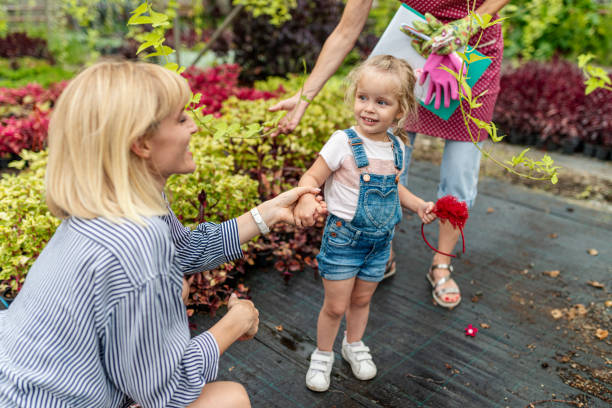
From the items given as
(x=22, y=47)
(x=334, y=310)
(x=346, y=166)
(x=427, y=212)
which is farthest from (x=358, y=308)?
(x=22, y=47)

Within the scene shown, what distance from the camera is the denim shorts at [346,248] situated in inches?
76.0

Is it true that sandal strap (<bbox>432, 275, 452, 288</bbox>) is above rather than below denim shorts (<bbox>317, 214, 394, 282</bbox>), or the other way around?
below

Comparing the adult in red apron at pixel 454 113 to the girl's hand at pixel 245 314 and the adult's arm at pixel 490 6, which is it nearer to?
the adult's arm at pixel 490 6

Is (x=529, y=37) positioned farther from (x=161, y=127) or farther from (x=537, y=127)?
(x=161, y=127)

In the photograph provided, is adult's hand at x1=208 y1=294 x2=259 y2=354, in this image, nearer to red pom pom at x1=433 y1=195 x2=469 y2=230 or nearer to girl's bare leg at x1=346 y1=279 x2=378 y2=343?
girl's bare leg at x1=346 y1=279 x2=378 y2=343

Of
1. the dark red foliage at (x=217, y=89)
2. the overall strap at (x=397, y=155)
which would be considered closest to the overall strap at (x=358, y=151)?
the overall strap at (x=397, y=155)

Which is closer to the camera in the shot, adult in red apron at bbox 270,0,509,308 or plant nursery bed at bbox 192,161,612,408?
plant nursery bed at bbox 192,161,612,408

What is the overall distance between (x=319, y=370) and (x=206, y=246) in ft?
2.69

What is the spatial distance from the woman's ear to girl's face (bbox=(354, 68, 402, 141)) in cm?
90

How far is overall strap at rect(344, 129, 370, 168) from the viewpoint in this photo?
1.89 meters

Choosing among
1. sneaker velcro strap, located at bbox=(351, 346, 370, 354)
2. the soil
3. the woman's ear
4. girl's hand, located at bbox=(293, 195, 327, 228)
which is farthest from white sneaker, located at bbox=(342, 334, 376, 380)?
the soil

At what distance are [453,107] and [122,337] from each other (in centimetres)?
178

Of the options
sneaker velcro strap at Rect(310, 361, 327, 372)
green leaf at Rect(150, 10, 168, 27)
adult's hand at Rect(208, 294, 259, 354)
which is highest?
green leaf at Rect(150, 10, 168, 27)

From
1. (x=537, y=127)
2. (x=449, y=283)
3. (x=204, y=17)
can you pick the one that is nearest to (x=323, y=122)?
(x=449, y=283)
